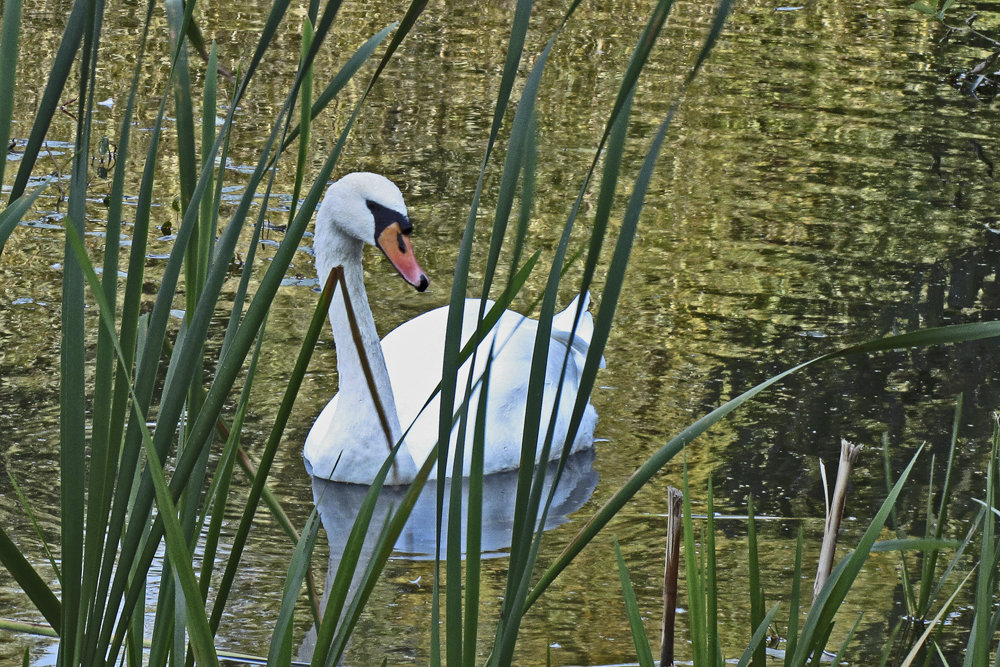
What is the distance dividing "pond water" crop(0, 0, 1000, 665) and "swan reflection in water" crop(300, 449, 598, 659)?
64 mm

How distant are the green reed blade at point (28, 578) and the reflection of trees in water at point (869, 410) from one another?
310cm

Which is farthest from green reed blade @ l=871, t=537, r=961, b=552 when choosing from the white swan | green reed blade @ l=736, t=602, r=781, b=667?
the white swan

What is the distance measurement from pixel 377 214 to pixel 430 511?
1011 mm

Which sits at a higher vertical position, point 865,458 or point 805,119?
point 805,119

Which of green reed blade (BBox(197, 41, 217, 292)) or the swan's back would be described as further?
the swan's back

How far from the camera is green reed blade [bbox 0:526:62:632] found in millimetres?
1733

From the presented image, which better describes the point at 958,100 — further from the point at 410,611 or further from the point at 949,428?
the point at 410,611

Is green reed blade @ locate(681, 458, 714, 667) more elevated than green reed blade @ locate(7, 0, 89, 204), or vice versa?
green reed blade @ locate(7, 0, 89, 204)

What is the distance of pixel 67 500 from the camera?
5.72ft

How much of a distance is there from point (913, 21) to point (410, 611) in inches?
379

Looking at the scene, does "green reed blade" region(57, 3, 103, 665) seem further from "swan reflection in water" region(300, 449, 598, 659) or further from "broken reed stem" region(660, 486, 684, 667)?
"swan reflection in water" region(300, 449, 598, 659)

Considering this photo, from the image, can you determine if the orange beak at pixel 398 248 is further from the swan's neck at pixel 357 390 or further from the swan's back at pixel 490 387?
the swan's back at pixel 490 387

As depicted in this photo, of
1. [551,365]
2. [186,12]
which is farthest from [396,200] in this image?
[186,12]

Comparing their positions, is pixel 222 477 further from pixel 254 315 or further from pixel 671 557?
pixel 671 557
